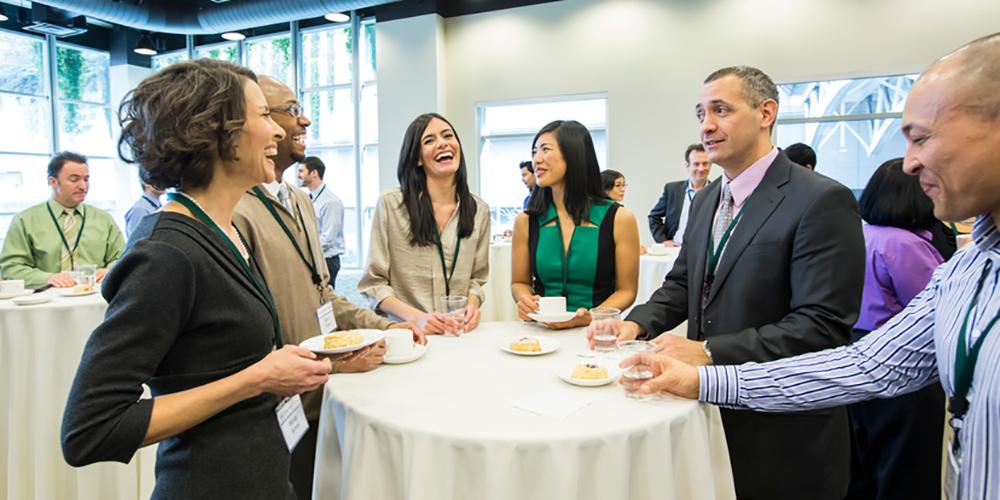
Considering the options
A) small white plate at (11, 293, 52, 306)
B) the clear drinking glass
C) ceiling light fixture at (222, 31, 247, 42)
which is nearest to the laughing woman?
the clear drinking glass

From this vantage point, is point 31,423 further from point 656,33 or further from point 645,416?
point 656,33

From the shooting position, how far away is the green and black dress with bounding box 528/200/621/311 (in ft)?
8.39

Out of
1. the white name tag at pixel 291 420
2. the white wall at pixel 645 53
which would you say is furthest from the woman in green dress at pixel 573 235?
the white wall at pixel 645 53

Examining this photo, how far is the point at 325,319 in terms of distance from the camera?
5.78ft

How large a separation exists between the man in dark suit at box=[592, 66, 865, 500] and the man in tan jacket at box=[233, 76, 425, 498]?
0.96 meters

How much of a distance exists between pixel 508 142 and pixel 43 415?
290 inches

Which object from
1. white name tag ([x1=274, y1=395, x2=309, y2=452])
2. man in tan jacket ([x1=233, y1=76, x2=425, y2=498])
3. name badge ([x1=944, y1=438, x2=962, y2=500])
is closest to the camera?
name badge ([x1=944, y1=438, x2=962, y2=500])

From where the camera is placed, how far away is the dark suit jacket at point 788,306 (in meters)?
1.59

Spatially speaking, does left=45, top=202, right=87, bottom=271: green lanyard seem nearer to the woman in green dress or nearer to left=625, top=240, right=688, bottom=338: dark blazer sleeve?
the woman in green dress

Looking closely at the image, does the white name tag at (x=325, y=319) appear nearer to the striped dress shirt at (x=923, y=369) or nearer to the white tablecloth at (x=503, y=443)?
the white tablecloth at (x=503, y=443)

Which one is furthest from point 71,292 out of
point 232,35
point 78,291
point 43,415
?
point 232,35

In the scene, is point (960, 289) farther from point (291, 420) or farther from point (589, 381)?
point (291, 420)

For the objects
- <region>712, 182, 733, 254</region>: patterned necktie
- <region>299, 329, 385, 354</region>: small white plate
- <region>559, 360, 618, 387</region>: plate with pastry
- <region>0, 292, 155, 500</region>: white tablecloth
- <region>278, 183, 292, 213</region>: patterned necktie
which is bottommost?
<region>0, 292, 155, 500</region>: white tablecloth

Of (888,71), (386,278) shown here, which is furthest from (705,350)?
(888,71)
